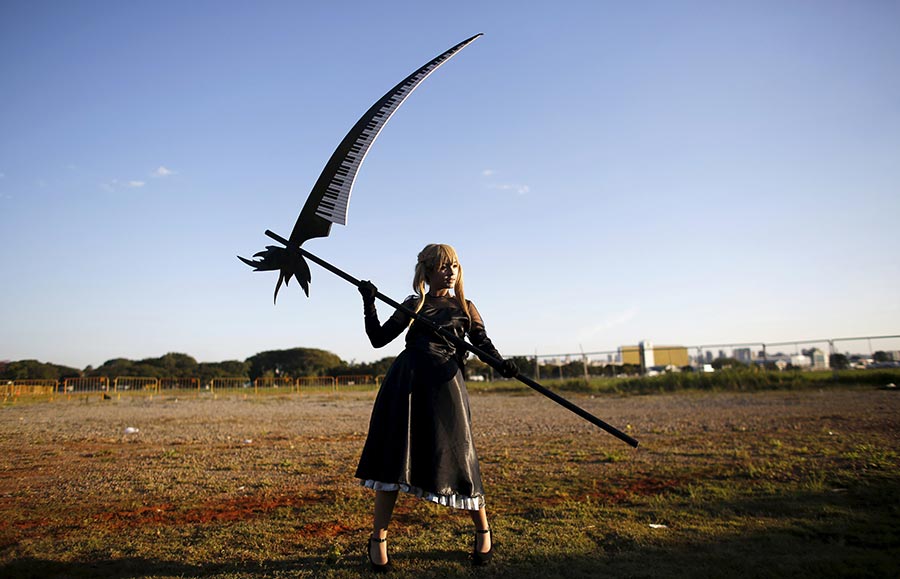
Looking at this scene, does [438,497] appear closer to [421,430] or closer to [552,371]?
[421,430]

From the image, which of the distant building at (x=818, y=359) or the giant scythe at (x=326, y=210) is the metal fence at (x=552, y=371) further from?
the giant scythe at (x=326, y=210)

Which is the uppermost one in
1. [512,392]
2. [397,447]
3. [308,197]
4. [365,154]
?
[365,154]

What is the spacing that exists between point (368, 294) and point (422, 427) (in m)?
0.86

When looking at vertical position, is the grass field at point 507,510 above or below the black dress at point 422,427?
below

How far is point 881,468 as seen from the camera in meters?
4.97

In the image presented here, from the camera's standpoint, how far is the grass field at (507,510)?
9.89 feet

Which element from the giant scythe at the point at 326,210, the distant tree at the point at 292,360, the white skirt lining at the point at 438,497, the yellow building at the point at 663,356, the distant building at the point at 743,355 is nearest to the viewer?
the white skirt lining at the point at 438,497

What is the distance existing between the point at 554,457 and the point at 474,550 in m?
3.93

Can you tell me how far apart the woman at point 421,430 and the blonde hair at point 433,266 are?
0.10 metres

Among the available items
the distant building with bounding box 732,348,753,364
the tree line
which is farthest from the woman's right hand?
the distant building with bounding box 732,348,753,364

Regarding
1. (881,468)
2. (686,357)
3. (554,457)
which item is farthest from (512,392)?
(881,468)

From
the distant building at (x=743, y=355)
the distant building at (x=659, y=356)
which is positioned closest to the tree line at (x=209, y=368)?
the distant building at (x=659, y=356)

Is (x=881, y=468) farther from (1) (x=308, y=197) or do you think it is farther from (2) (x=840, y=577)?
(1) (x=308, y=197)

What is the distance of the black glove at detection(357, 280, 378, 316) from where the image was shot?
3.30m
